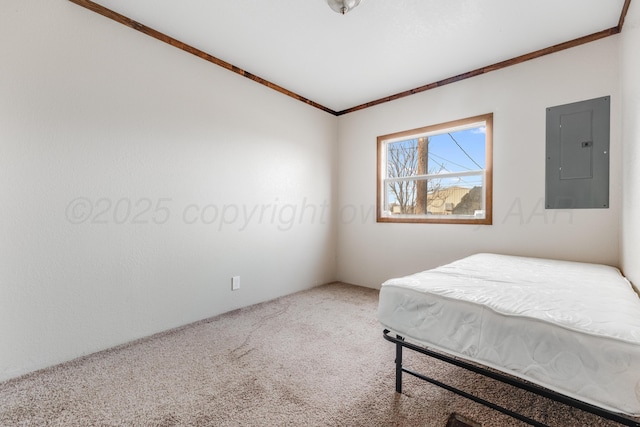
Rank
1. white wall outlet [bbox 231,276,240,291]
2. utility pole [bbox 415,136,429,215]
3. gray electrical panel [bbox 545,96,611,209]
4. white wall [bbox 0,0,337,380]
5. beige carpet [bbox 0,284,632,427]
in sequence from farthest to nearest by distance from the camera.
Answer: utility pole [bbox 415,136,429,215], white wall outlet [bbox 231,276,240,291], gray electrical panel [bbox 545,96,611,209], white wall [bbox 0,0,337,380], beige carpet [bbox 0,284,632,427]

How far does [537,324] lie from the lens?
1.03 meters

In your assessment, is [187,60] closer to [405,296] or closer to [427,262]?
[405,296]

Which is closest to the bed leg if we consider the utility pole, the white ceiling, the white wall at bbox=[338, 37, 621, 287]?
the white wall at bbox=[338, 37, 621, 287]

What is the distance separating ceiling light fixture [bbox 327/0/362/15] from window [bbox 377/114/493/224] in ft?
5.53

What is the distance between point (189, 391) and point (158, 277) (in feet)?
3.41

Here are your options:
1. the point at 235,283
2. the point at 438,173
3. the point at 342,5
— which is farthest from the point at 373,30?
the point at 235,283

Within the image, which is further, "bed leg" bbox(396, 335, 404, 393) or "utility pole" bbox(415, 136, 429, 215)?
"utility pole" bbox(415, 136, 429, 215)

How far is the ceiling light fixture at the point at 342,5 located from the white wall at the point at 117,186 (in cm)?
132

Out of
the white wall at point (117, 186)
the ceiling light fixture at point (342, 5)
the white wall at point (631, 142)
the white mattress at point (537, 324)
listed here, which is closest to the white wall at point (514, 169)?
the white wall at point (631, 142)

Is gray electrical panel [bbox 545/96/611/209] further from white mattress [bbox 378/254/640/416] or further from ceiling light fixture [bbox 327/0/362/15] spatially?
ceiling light fixture [bbox 327/0/362/15]

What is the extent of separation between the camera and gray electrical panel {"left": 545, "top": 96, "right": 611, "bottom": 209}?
87.0 inches

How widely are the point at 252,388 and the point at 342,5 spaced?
241 cm

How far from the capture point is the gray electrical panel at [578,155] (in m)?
2.21

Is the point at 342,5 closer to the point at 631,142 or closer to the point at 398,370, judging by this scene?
the point at 631,142
